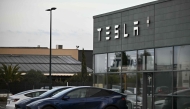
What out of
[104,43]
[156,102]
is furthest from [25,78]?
[156,102]

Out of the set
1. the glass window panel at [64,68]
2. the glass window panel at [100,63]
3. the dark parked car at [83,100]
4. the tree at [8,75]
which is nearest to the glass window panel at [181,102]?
the dark parked car at [83,100]

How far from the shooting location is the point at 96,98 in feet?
64.6

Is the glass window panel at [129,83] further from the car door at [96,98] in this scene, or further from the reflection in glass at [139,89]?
the car door at [96,98]

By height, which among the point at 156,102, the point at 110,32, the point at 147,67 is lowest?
the point at 156,102

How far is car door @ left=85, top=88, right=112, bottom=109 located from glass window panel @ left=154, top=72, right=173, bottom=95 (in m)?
4.20

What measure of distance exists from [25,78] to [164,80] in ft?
150

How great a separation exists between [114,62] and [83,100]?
8.00m

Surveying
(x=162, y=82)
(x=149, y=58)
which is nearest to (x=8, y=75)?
(x=149, y=58)

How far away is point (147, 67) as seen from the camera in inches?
963

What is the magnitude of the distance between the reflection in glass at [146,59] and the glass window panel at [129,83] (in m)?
0.85

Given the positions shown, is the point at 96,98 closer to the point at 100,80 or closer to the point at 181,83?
the point at 181,83

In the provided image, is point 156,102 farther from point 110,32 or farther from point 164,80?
point 110,32

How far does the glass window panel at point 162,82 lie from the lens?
22.9 m

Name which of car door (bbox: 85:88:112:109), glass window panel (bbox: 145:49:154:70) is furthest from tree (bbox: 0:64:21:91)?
car door (bbox: 85:88:112:109)
